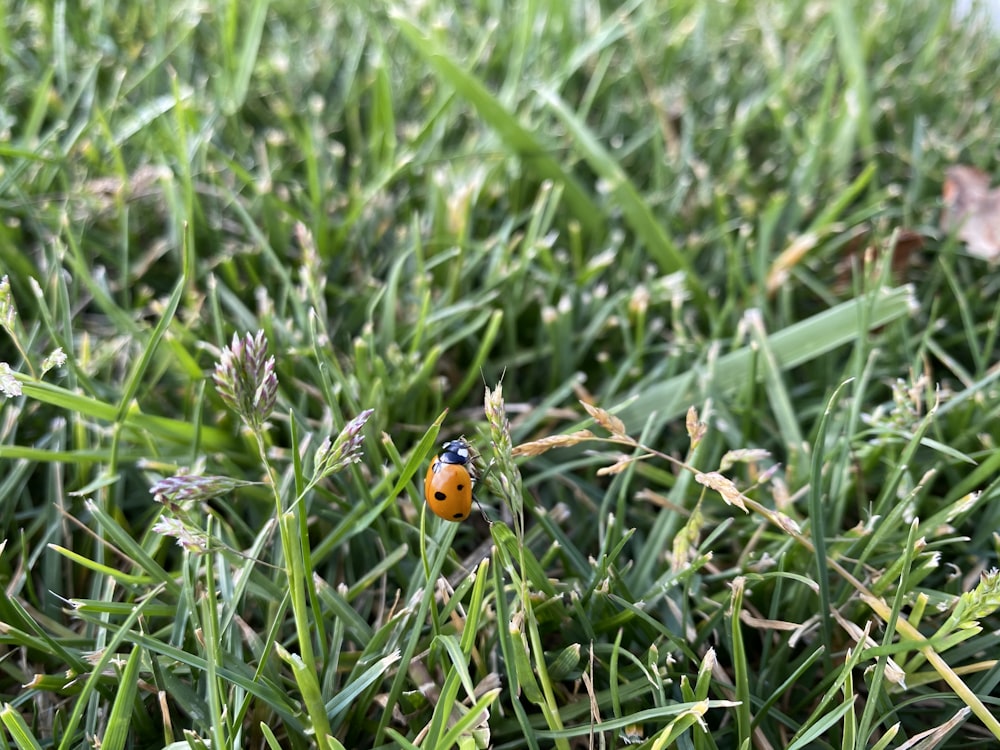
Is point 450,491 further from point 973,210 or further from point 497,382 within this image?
point 973,210

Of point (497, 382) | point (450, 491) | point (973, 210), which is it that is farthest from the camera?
point (973, 210)

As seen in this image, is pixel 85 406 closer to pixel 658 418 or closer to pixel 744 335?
pixel 658 418

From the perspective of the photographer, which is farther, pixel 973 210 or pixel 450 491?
pixel 973 210

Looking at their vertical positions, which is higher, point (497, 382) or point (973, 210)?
point (973, 210)

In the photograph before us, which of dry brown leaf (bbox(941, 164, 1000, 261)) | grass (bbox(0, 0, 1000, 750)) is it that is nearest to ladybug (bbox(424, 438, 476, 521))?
grass (bbox(0, 0, 1000, 750))

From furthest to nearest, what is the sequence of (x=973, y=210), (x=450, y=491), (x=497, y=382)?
(x=973, y=210) < (x=497, y=382) < (x=450, y=491)

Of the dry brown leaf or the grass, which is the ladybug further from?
the dry brown leaf

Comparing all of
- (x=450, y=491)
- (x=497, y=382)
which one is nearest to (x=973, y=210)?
(x=497, y=382)

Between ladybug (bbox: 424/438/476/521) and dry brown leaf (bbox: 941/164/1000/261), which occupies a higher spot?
dry brown leaf (bbox: 941/164/1000/261)
